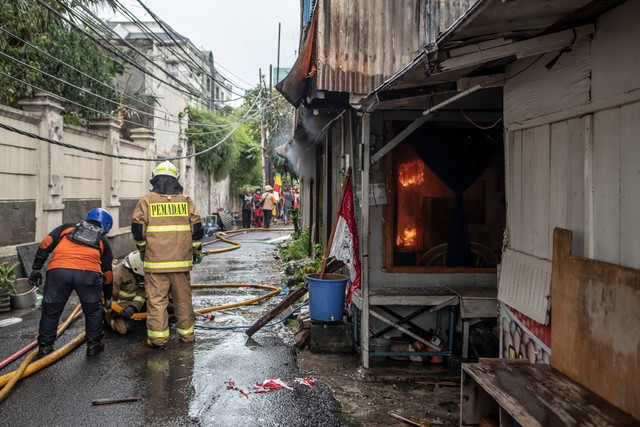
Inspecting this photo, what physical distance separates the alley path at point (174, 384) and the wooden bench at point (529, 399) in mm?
1494

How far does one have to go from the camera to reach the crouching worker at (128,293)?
752 cm

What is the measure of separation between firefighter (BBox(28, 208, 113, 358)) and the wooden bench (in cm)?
455

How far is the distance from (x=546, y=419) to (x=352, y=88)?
17.8 feet

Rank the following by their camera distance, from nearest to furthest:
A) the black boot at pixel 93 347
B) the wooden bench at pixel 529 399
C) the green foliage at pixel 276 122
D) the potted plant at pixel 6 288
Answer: the wooden bench at pixel 529 399, the black boot at pixel 93 347, the potted plant at pixel 6 288, the green foliage at pixel 276 122

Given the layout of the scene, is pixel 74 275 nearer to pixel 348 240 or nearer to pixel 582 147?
pixel 348 240

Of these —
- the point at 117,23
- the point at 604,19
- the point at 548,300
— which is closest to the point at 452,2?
the point at 604,19

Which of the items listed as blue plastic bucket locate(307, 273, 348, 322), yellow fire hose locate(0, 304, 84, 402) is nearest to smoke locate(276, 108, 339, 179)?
blue plastic bucket locate(307, 273, 348, 322)

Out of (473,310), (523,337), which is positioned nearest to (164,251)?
(473,310)

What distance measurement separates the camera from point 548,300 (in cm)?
400

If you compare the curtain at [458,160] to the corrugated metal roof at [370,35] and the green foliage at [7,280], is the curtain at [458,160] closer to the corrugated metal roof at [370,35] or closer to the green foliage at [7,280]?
the corrugated metal roof at [370,35]

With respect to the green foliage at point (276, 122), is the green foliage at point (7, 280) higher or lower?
lower

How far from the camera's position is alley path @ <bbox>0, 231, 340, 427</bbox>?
4820 mm

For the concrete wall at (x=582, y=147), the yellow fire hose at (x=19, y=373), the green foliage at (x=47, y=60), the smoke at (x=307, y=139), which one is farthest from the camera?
the green foliage at (x=47, y=60)

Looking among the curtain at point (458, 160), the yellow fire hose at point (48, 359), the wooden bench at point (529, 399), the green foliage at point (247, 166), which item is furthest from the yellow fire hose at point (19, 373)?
the green foliage at point (247, 166)
